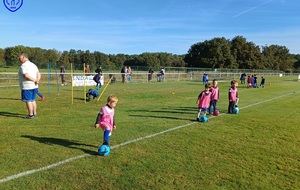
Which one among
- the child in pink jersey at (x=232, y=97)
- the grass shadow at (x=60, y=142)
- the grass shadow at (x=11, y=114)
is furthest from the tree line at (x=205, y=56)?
the grass shadow at (x=60, y=142)

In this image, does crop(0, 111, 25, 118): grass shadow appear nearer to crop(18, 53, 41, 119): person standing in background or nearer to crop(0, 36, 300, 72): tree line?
crop(18, 53, 41, 119): person standing in background

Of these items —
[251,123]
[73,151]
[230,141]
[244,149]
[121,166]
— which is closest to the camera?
[121,166]

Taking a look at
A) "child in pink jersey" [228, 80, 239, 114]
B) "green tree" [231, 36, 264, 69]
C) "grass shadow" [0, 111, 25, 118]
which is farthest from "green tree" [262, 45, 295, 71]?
"grass shadow" [0, 111, 25, 118]

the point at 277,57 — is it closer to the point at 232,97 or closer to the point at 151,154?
the point at 232,97

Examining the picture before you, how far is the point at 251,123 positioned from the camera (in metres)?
9.39

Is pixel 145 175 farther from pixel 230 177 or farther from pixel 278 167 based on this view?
pixel 278 167

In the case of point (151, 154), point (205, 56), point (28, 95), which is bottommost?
point (151, 154)

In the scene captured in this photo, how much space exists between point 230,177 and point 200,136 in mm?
2689

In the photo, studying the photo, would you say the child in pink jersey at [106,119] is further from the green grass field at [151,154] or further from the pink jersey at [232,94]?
the pink jersey at [232,94]

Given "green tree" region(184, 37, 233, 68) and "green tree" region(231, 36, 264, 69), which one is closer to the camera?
"green tree" region(184, 37, 233, 68)

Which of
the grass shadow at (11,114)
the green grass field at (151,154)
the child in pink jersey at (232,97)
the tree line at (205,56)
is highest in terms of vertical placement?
the tree line at (205,56)

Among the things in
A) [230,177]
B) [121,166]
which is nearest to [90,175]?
[121,166]

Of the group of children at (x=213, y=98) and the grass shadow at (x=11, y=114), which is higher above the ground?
the group of children at (x=213, y=98)

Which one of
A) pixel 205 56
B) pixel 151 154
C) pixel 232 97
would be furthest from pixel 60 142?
pixel 205 56
